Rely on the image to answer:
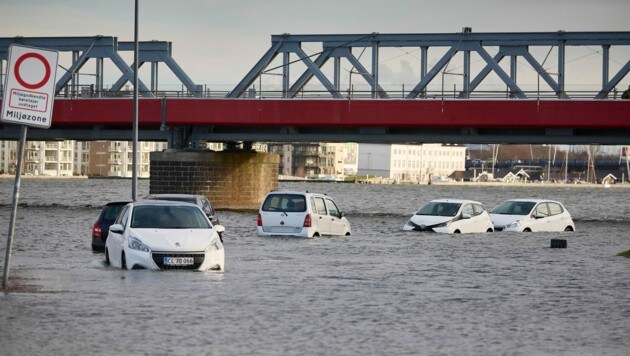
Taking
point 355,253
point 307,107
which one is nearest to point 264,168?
point 307,107

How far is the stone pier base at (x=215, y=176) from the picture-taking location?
6969cm

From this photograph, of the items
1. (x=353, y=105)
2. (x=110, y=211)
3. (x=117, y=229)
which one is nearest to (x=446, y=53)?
(x=353, y=105)

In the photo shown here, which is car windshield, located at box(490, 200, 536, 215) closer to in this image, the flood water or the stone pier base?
the flood water

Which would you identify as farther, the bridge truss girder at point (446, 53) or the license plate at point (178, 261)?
the bridge truss girder at point (446, 53)

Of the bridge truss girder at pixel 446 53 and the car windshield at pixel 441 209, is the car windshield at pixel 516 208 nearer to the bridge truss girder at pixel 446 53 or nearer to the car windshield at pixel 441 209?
the car windshield at pixel 441 209

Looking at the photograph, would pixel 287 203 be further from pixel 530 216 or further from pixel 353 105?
pixel 353 105

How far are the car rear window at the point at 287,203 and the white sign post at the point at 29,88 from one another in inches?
724

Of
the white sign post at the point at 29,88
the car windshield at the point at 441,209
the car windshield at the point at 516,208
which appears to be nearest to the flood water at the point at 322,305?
the white sign post at the point at 29,88

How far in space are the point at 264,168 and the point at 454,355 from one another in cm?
6206

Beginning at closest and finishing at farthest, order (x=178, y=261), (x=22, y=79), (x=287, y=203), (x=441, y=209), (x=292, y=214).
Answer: (x=22, y=79), (x=178, y=261), (x=287, y=203), (x=292, y=214), (x=441, y=209)

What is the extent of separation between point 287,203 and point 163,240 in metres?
14.6

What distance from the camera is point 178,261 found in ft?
74.6

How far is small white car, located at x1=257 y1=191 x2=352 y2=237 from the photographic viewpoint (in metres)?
37.0

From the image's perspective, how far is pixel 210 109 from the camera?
69.9 metres
